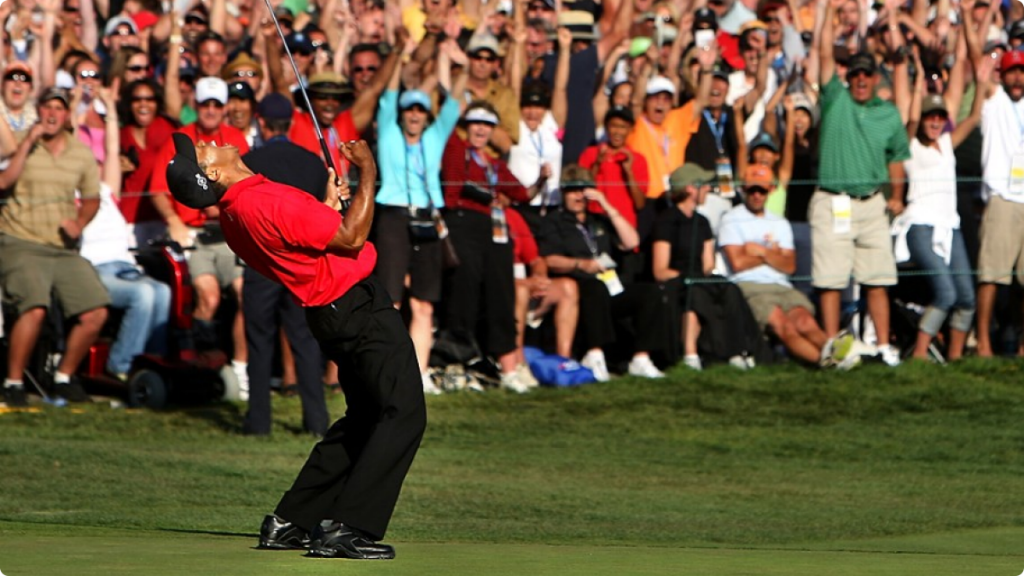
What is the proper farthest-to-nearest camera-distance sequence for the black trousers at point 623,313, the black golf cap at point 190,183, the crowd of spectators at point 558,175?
the black trousers at point 623,313 → the crowd of spectators at point 558,175 → the black golf cap at point 190,183

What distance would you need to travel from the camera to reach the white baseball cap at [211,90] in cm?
1426

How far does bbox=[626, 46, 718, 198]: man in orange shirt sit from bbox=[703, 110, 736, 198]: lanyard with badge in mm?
154

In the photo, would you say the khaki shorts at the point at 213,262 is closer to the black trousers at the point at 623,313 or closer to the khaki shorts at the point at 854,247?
the black trousers at the point at 623,313

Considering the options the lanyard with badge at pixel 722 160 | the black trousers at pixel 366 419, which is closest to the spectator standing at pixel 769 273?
the lanyard with badge at pixel 722 160

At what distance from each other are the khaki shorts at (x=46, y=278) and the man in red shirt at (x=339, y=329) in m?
6.40

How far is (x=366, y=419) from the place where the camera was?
24.9 feet

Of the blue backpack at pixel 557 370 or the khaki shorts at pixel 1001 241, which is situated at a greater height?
the khaki shorts at pixel 1001 241

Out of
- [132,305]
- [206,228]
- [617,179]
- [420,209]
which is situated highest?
[617,179]

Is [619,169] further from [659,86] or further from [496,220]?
[496,220]

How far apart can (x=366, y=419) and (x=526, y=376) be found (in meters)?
7.37

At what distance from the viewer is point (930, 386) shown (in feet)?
49.3

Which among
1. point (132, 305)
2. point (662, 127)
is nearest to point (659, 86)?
point (662, 127)

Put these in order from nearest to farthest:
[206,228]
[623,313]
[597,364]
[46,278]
→ [46,278] → [206,228] → [597,364] → [623,313]

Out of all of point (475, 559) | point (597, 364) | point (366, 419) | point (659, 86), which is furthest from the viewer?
point (659, 86)
